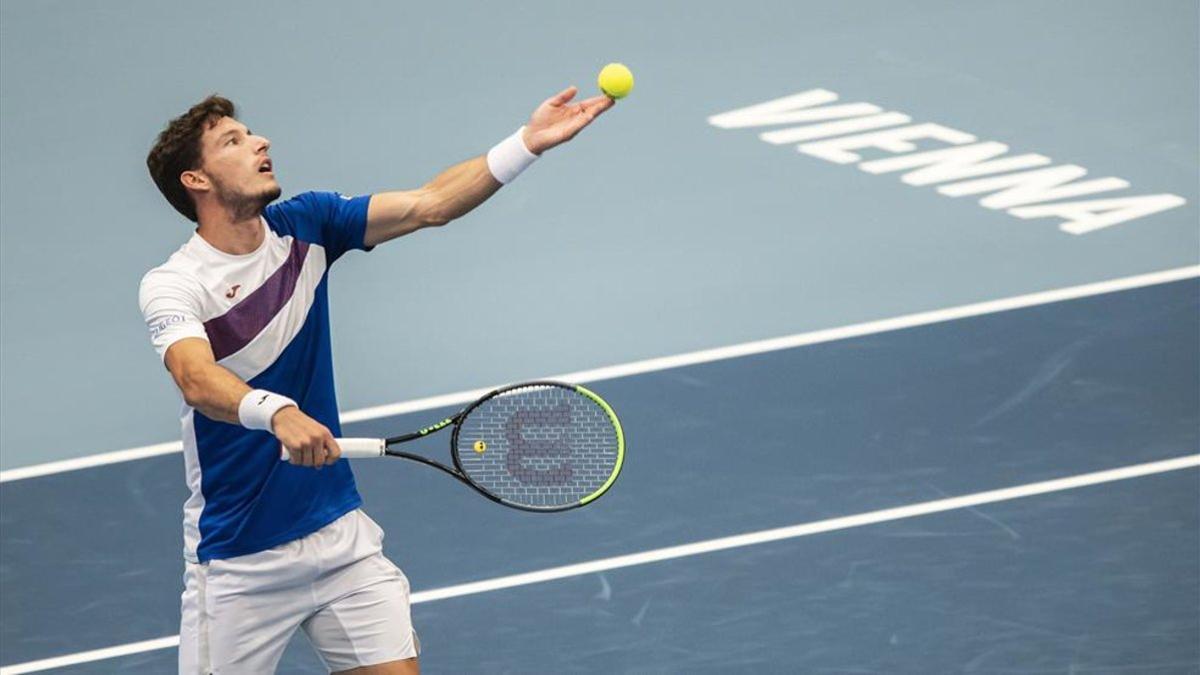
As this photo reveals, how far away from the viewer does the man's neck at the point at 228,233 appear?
687cm

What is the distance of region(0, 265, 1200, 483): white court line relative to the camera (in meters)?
10.4

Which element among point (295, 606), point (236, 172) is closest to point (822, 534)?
point (295, 606)

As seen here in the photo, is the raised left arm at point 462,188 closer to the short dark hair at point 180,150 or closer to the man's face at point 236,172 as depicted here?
the man's face at point 236,172

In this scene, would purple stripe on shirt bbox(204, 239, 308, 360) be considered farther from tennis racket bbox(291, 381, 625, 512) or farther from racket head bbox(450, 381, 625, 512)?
racket head bbox(450, 381, 625, 512)

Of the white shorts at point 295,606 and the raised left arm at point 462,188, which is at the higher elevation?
the raised left arm at point 462,188

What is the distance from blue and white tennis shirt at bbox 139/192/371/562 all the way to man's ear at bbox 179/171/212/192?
17 cm

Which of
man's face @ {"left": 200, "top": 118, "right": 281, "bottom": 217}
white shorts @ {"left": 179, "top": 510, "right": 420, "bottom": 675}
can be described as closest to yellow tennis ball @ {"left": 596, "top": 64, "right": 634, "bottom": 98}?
man's face @ {"left": 200, "top": 118, "right": 281, "bottom": 217}

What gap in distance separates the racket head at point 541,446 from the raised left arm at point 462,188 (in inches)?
25.1

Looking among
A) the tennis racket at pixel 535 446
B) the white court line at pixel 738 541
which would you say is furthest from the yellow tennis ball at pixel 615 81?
the white court line at pixel 738 541

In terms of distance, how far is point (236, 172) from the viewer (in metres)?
6.82

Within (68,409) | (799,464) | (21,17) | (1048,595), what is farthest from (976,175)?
(21,17)

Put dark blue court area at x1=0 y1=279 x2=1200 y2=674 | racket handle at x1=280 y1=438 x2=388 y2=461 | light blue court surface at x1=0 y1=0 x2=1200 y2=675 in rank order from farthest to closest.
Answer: light blue court surface at x1=0 y1=0 x2=1200 y2=675, dark blue court area at x1=0 y1=279 x2=1200 y2=674, racket handle at x1=280 y1=438 x2=388 y2=461

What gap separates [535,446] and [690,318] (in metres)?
3.22

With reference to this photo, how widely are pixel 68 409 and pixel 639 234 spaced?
3167 mm
